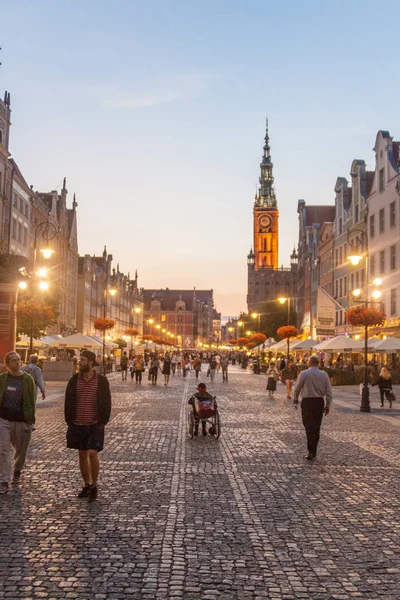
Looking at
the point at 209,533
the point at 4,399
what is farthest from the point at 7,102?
the point at 209,533

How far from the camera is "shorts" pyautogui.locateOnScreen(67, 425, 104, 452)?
8.73 metres

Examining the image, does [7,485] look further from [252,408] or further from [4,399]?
[252,408]

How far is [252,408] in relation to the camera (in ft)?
79.5

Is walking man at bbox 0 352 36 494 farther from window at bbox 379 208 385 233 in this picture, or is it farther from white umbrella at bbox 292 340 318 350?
window at bbox 379 208 385 233

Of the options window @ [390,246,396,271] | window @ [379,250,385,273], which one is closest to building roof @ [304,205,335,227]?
window @ [379,250,385,273]

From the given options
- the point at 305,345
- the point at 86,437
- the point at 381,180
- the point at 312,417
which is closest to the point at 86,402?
the point at 86,437

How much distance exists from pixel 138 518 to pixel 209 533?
97 cm

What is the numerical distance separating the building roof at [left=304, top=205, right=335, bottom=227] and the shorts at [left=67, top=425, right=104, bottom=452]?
265 ft

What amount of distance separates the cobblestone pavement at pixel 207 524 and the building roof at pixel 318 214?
75454 millimetres

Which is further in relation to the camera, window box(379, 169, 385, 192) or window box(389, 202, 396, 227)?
window box(379, 169, 385, 192)

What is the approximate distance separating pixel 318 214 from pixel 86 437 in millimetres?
83465

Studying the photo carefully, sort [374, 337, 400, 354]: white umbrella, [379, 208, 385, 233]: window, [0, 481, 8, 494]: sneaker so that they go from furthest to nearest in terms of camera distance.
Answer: [379, 208, 385, 233]: window, [374, 337, 400, 354]: white umbrella, [0, 481, 8, 494]: sneaker

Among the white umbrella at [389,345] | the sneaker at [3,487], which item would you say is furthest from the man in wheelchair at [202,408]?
the white umbrella at [389,345]

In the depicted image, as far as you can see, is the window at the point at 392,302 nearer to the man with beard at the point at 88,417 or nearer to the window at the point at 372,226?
the window at the point at 372,226
